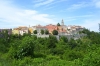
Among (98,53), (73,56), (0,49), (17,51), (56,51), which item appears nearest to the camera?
(98,53)

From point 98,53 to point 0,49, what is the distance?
1584 cm

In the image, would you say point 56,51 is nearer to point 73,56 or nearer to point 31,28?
point 73,56

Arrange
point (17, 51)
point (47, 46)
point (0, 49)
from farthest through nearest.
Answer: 1. point (47, 46)
2. point (0, 49)
3. point (17, 51)

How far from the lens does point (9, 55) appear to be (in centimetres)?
1506

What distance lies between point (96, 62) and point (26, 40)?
31.4 ft

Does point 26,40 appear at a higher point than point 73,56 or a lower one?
higher

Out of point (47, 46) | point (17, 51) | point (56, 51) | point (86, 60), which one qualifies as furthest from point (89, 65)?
point (47, 46)

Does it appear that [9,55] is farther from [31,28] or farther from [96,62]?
[31,28]

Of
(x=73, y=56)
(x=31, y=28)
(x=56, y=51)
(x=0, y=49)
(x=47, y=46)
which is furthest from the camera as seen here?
(x=31, y=28)

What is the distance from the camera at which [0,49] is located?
830 inches

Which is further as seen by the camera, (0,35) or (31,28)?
(31,28)

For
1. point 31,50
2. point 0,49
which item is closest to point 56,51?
point 0,49

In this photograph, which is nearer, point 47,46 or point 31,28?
point 47,46

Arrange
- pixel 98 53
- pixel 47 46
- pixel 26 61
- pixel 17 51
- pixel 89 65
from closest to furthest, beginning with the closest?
pixel 89 65 → pixel 98 53 → pixel 26 61 → pixel 17 51 → pixel 47 46
